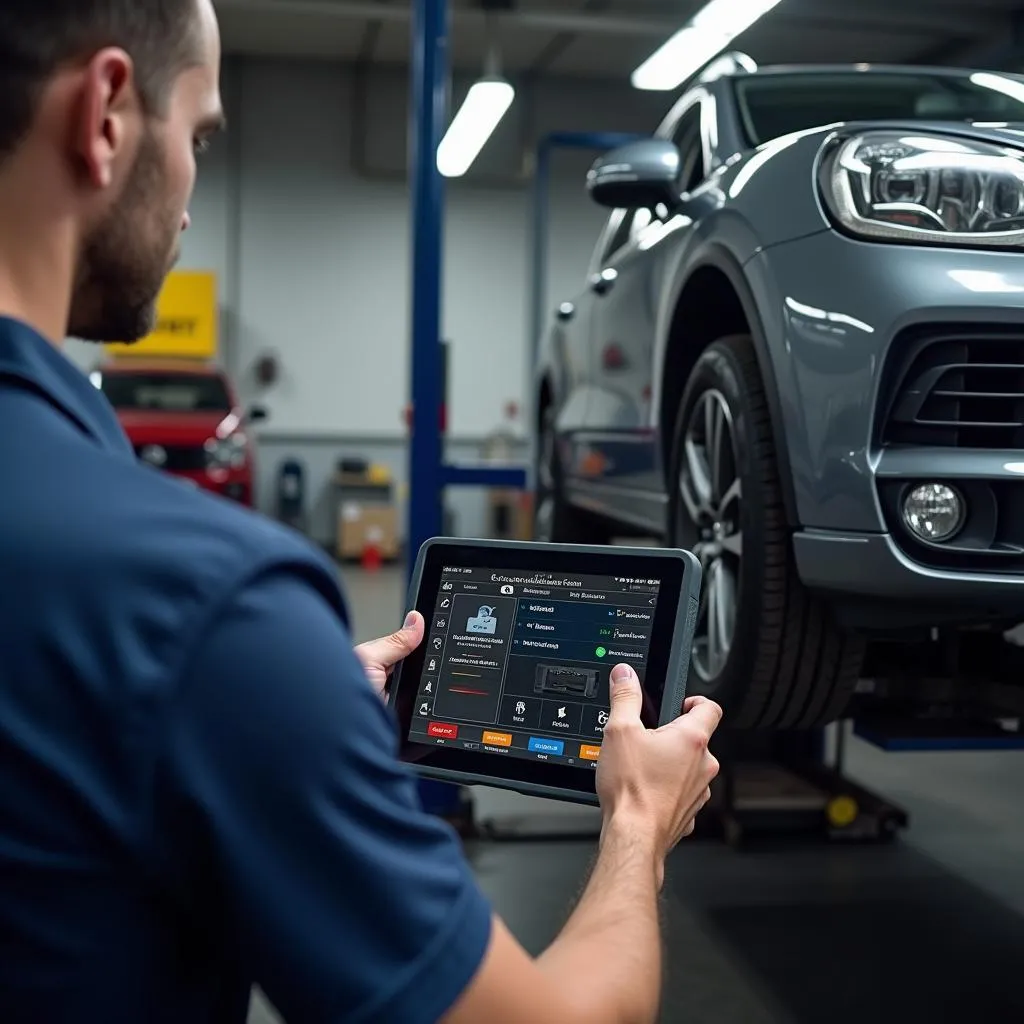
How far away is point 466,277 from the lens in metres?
11.0

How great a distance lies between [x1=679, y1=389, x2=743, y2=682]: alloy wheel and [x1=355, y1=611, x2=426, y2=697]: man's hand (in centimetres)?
104

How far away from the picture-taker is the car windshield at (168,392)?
26.1ft

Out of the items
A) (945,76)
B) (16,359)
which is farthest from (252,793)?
(945,76)

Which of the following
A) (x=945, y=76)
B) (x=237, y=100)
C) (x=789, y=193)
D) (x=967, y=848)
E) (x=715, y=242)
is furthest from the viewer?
(x=237, y=100)

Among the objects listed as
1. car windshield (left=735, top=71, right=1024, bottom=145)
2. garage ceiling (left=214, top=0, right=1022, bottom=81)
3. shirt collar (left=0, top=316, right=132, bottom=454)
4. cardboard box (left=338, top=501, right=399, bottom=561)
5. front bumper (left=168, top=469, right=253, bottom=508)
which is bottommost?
cardboard box (left=338, top=501, right=399, bottom=561)

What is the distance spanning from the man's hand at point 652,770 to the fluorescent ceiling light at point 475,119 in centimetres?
624

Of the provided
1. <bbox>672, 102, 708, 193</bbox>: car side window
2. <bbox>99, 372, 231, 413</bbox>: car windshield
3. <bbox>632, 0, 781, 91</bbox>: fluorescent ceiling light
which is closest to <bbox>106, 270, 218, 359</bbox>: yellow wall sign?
<bbox>99, 372, 231, 413</bbox>: car windshield

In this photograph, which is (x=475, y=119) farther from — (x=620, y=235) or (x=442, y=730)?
(x=442, y=730)

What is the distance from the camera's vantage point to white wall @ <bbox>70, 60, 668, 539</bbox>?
10.8 m

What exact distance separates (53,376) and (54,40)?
18 cm

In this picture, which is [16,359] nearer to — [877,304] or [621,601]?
[621,601]

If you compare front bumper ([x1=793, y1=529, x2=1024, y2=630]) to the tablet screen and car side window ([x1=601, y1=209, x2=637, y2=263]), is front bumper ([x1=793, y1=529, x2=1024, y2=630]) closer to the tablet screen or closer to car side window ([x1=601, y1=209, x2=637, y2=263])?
the tablet screen

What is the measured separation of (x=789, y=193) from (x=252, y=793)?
5.51 feet

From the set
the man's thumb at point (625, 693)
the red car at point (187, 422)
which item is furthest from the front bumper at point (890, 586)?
the red car at point (187, 422)
